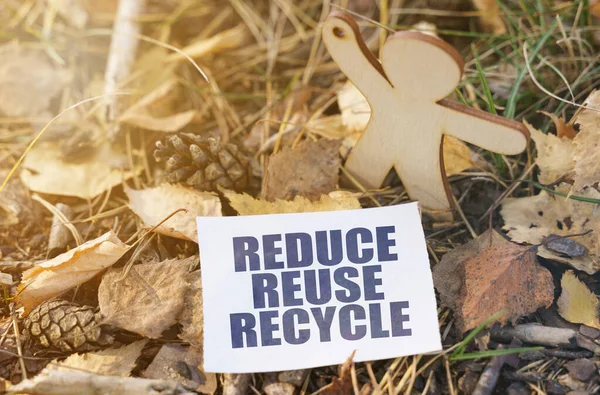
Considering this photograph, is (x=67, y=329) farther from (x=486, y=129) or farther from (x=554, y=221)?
(x=554, y=221)

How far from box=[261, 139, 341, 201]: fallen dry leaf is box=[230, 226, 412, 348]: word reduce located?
161 millimetres

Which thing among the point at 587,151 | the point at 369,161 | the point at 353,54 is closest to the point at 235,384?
the point at 369,161

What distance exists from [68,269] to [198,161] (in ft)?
1.22

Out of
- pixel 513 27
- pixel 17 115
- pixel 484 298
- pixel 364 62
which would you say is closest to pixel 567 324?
pixel 484 298

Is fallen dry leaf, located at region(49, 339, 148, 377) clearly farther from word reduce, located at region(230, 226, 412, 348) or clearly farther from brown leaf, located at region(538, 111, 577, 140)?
brown leaf, located at region(538, 111, 577, 140)

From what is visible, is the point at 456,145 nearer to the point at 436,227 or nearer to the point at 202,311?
the point at 436,227

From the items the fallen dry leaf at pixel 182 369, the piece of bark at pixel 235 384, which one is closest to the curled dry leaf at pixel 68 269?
the fallen dry leaf at pixel 182 369

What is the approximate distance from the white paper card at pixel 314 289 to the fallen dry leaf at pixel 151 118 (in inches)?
17.0

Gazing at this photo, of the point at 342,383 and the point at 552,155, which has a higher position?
the point at 552,155

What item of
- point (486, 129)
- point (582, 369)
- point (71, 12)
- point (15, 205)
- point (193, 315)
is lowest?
point (582, 369)

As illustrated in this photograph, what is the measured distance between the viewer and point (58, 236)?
1279mm

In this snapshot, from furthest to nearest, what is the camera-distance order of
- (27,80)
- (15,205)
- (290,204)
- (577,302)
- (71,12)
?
(71,12), (27,80), (15,205), (290,204), (577,302)

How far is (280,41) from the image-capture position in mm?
1771

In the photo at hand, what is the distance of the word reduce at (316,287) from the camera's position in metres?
1.08
